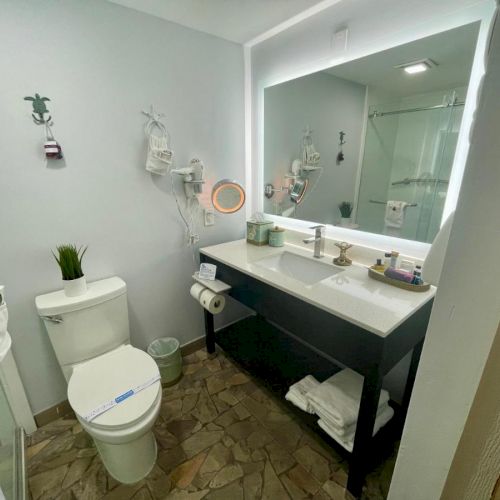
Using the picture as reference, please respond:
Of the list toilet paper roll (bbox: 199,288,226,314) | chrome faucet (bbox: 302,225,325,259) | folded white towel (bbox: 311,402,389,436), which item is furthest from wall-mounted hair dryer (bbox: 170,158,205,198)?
folded white towel (bbox: 311,402,389,436)

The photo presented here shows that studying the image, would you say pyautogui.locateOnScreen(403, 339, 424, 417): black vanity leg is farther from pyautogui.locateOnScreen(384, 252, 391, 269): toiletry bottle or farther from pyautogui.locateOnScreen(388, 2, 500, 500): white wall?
pyautogui.locateOnScreen(388, 2, 500, 500): white wall

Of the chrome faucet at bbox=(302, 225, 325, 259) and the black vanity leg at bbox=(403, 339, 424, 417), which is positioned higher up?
the chrome faucet at bbox=(302, 225, 325, 259)

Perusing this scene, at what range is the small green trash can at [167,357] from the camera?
173 centimetres

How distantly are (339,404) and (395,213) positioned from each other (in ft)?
3.26

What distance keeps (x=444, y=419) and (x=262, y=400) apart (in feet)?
4.48

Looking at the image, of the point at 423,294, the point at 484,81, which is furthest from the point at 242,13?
the point at 423,294

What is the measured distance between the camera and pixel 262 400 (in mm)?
1653

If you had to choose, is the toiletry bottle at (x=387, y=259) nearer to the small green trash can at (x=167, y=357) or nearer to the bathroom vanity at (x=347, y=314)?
the bathroom vanity at (x=347, y=314)

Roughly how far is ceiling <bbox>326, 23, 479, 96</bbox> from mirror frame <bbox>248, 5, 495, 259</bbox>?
0.9 inches

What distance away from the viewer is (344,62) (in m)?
1.41

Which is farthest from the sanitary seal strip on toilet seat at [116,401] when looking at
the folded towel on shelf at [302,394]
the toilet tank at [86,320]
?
the folded towel on shelf at [302,394]

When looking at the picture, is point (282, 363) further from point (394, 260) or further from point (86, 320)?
point (86, 320)

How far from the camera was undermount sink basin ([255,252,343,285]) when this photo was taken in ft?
5.12

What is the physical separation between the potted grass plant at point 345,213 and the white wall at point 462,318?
47.6 inches
